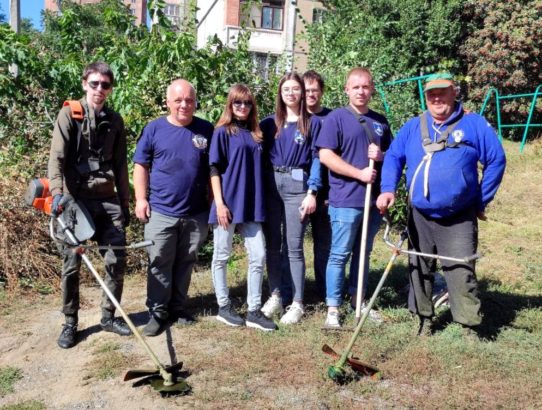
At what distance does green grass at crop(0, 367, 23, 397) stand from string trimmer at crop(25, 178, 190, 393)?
79 cm

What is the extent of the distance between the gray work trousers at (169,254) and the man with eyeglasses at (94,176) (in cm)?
25

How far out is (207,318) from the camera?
4.77 meters

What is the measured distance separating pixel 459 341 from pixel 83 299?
3373 mm

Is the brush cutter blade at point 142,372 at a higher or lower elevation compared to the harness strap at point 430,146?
lower

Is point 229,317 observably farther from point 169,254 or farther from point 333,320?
point 333,320

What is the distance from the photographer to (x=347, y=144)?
14.3 ft

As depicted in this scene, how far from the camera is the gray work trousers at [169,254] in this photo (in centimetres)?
432

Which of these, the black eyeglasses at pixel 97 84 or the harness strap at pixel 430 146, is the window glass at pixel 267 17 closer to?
the black eyeglasses at pixel 97 84

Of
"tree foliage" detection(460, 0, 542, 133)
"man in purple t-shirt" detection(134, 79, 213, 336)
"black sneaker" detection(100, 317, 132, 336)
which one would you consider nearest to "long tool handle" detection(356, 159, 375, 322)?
"man in purple t-shirt" detection(134, 79, 213, 336)

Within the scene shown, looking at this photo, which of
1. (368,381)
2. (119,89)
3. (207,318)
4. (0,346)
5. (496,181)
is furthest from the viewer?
(119,89)

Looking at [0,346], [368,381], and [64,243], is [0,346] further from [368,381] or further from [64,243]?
[368,381]

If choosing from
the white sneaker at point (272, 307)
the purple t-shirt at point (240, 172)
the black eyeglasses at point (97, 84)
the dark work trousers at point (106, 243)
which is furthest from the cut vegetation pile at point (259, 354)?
the black eyeglasses at point (97, 84)

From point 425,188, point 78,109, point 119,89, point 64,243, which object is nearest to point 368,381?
point 425,188

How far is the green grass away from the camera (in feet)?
12.2
